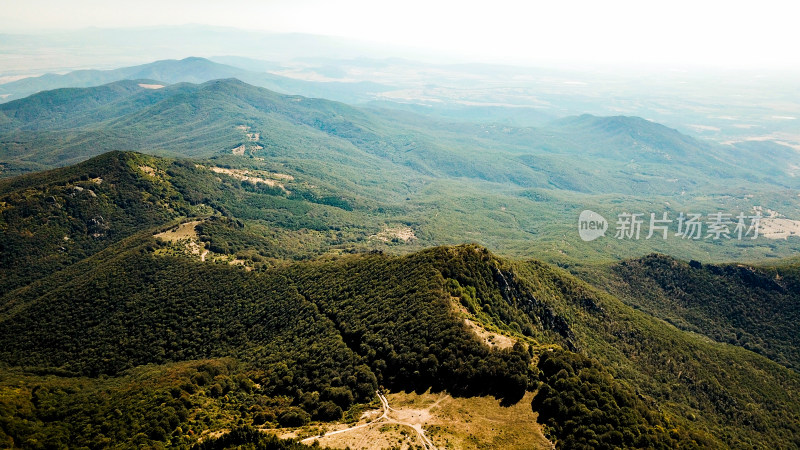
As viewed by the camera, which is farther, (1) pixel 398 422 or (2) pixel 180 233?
(2) pixel 180 233

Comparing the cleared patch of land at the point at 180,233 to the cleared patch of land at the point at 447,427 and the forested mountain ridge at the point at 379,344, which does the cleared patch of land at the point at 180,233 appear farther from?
the cleared patch of land at the point at 447,427

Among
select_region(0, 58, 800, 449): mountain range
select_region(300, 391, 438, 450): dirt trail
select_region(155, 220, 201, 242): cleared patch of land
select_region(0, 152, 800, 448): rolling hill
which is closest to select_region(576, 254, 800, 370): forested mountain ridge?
select_region(0, 58, 800, 449): mountain range

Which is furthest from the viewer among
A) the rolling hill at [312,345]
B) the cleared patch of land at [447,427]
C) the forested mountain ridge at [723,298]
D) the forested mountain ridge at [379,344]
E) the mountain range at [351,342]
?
the forested mountain ridge at [723,298]

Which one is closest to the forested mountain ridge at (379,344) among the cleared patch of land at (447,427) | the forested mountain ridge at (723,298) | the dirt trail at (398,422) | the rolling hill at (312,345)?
the rolling hill at (312,345)

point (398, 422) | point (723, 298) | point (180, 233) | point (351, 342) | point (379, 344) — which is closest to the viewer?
point (398, 422)

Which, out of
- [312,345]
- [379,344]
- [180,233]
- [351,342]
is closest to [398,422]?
[379,344]

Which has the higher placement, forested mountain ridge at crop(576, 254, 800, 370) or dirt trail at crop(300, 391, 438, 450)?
dirt trail at crop(300, 391, 438, 450)

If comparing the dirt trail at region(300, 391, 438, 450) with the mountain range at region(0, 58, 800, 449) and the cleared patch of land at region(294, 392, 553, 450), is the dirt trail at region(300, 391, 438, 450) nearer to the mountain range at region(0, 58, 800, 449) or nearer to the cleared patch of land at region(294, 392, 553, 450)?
the cleared patch of land at region(294, 392, 553, 450)

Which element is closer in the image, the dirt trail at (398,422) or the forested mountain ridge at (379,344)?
the dirt trail at (398,422)

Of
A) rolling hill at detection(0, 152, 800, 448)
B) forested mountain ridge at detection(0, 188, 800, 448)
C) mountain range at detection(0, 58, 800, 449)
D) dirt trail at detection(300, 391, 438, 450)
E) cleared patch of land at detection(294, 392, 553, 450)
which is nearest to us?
cleared patch of land at detection(294, 392, 553, 450)

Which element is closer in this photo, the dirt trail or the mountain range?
the dirt trail

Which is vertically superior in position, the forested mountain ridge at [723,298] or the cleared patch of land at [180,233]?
the cleared patch of land at [180,233]

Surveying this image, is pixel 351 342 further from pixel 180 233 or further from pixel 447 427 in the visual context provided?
pixel 180 233
